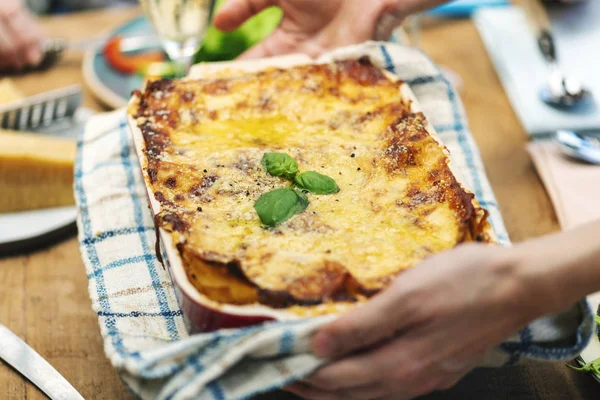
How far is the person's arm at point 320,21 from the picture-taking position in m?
2.05

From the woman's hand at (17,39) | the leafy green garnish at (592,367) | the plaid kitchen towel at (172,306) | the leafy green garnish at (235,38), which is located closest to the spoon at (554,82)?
the plaid kitchen towel at (172,306)

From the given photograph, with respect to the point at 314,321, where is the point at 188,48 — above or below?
below

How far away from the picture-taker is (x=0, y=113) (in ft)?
7.13

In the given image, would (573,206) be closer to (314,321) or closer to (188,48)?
(314,321)

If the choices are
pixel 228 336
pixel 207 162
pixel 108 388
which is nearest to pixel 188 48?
pixel 207 162

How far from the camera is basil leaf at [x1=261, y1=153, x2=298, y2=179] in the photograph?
148 cm

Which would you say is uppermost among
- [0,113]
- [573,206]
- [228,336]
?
[228,336]

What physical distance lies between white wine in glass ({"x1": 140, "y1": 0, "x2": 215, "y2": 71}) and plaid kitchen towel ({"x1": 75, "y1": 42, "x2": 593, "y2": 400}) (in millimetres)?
485

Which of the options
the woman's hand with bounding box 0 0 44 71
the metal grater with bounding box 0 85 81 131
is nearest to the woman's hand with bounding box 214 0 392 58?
the metal grater with bounding box 0 85 81 131

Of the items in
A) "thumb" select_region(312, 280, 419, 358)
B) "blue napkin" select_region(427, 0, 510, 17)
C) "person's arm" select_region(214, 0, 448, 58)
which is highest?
"thumb" select_region(312, 280, 419, 358)

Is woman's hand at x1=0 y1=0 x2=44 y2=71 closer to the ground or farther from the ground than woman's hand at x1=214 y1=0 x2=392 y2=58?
closer to the ground

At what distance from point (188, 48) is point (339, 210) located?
1.28 metres

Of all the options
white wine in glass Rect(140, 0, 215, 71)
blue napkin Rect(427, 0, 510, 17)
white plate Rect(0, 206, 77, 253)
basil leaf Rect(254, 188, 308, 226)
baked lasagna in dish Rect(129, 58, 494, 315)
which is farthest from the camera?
blue napkin Rect(427, 0, 510, 17)

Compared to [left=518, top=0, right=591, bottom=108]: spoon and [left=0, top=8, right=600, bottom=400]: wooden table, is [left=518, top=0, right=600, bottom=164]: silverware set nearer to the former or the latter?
[left=518, top=0, right=591, bottom=108]: spoon
